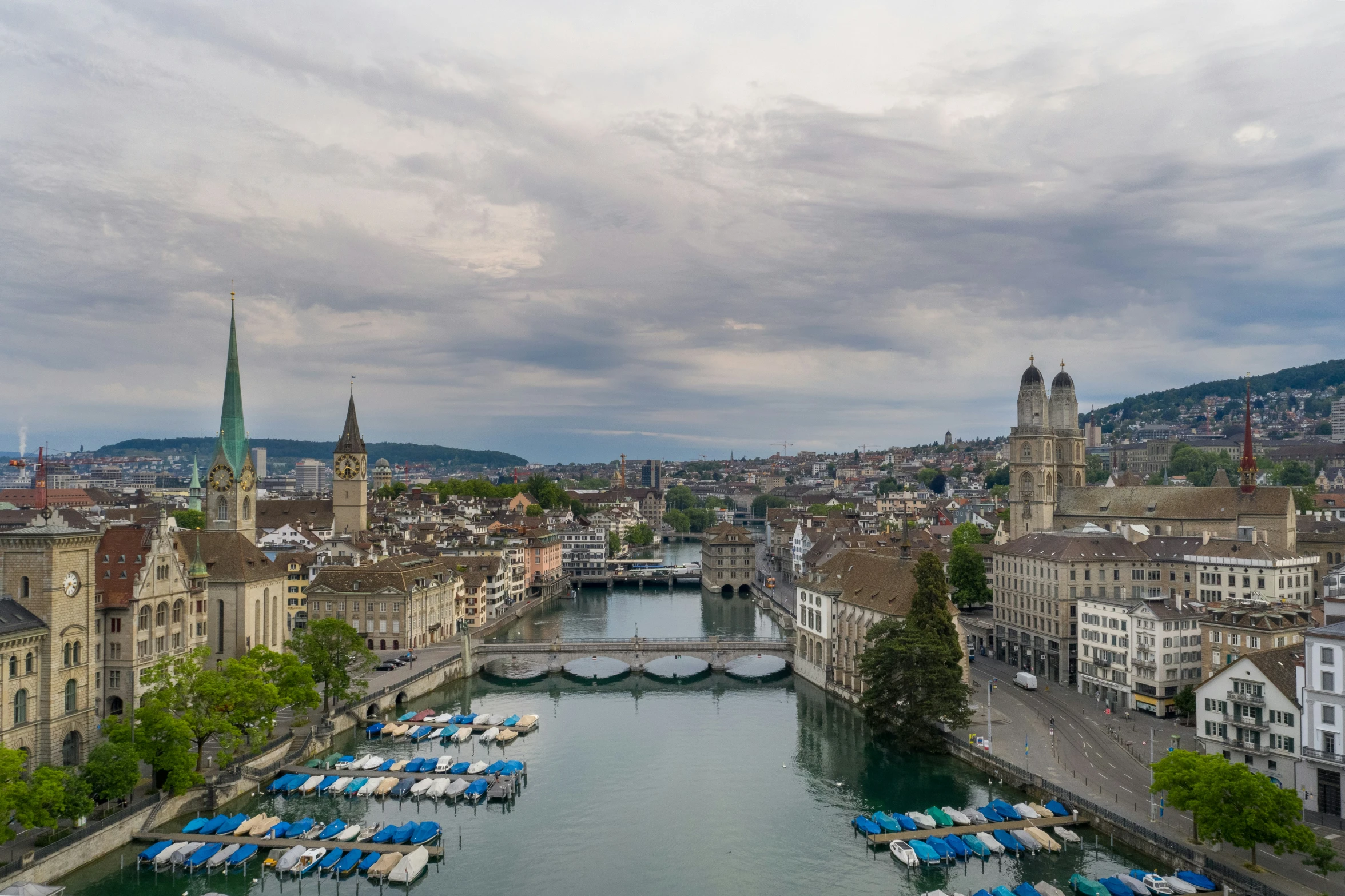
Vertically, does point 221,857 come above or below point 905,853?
above

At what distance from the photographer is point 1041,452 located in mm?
96250

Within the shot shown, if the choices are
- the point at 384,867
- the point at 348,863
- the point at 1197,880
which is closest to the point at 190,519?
the point at 348,863

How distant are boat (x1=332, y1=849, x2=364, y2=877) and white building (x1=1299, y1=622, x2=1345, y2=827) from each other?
37.8 m

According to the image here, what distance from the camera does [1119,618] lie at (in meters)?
63.6

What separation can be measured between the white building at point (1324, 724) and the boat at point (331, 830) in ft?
129

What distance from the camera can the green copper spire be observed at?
94562 mm

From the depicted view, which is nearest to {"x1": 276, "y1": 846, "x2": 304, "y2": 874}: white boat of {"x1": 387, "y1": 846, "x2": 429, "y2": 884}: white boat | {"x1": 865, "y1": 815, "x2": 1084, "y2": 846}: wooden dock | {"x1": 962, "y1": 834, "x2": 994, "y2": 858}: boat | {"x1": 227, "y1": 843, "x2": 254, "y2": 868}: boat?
{"x1": 227, "y1": 843, "x2": 254, "y2": 868}: boat

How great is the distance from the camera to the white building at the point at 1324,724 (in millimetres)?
42031

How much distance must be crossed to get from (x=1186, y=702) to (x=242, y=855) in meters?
47.8

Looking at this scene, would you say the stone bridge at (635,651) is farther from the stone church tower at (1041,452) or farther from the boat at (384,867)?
the boat at (384,867)

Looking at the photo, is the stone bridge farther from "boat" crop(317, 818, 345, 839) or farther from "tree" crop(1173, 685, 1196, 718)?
"boat" crop(317, 818, 345, 839)

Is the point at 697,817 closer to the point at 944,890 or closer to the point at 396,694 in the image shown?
the point at 944,890

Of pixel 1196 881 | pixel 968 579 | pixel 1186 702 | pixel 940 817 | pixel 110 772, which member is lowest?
pixel 940 817

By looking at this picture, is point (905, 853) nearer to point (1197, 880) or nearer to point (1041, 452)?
point (1197, 880)
